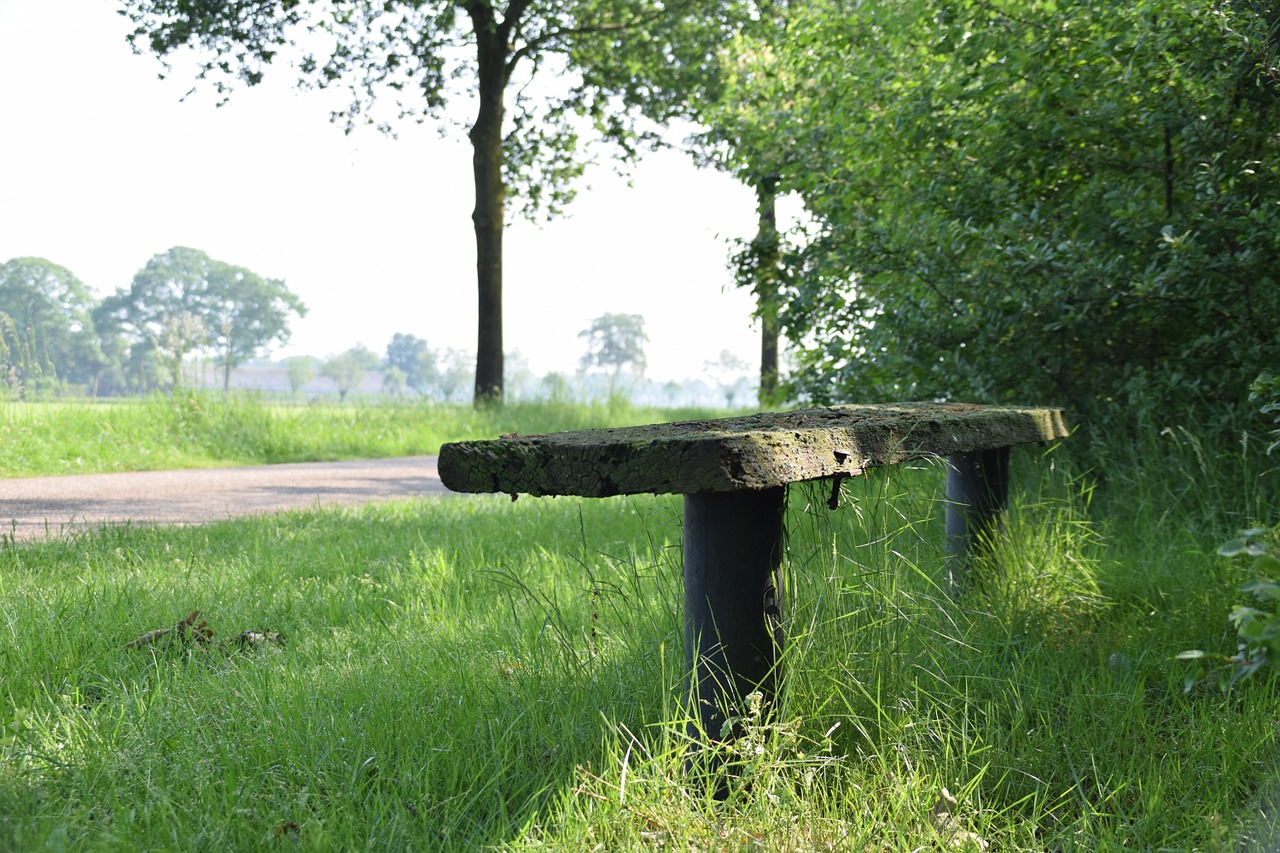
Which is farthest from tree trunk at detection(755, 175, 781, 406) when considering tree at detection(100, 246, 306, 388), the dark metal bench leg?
tree at detection(100, 246, 306, 388)

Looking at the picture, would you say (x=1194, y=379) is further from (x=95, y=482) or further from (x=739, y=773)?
(x=95, y=482)

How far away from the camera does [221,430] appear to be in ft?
37.0

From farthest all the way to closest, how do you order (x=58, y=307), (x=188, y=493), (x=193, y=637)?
(x=58, y=307) < (x=188, y=493) < (x=193, y=637)

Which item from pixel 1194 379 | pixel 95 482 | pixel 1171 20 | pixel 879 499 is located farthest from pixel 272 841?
pixel 95 482

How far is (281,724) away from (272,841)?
49 centimetres

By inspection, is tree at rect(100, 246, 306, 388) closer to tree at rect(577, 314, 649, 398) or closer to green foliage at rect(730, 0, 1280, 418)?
tree at rect(577, 314, 649, 398)

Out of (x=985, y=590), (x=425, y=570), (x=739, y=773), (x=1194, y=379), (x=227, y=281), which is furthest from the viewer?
(x=227, y=281)

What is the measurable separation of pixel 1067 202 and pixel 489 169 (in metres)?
11.4

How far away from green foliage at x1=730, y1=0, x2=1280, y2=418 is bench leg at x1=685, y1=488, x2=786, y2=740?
10.1 feet

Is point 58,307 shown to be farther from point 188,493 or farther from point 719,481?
point 719,481

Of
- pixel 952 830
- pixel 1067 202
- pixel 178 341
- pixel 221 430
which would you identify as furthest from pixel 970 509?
pixel 178 341

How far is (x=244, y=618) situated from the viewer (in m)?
3.40

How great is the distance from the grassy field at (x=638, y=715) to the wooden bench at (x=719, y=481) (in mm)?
108

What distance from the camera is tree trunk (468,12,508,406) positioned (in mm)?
15016
